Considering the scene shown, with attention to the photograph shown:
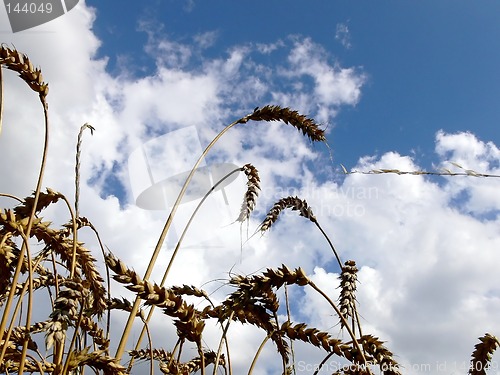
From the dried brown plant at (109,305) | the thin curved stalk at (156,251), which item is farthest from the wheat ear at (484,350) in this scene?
the thin curved stalk at (156,251)

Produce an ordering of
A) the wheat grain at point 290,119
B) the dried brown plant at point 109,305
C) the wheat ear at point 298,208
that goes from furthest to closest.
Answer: the wheat ear at point 298,208 < the wheat grain at point 290,119 < the dried brown plant at point 109,305

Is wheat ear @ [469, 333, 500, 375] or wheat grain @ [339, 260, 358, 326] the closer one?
wheat ear @ [469, 333, 500, 375]

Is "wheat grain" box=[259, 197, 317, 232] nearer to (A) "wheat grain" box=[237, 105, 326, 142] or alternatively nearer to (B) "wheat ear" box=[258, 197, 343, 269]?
(B) "wheat ear" box=[258, 197, 343, 269]

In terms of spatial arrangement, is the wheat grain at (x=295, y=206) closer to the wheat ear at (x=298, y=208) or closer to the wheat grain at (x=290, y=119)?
the wheat ear at (x=298, y=208)

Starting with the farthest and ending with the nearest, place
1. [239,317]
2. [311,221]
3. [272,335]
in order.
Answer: [311,221], [239,317], [272,335]

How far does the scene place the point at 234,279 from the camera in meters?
1.69

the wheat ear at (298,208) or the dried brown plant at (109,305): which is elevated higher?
the wheat ear at (298,208)

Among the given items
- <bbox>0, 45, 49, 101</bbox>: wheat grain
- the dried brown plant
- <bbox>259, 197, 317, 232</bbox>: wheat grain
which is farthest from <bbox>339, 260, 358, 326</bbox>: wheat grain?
<bbox>0, 45, 49, 101</bbox>: wheat grain

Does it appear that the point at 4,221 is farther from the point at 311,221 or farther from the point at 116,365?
the point at 311,221

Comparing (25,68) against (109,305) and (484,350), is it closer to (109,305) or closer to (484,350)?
(109,305)

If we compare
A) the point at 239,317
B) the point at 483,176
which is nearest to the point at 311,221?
the point at 239,317

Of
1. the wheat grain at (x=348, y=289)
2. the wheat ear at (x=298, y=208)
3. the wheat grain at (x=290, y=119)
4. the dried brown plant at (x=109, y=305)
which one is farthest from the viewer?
the wheat ear at (x=298, y=208)

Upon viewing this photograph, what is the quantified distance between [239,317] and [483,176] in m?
1.62

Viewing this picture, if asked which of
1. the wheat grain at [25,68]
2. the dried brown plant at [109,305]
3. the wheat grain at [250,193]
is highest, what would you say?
the wheat grain at [250,193]
